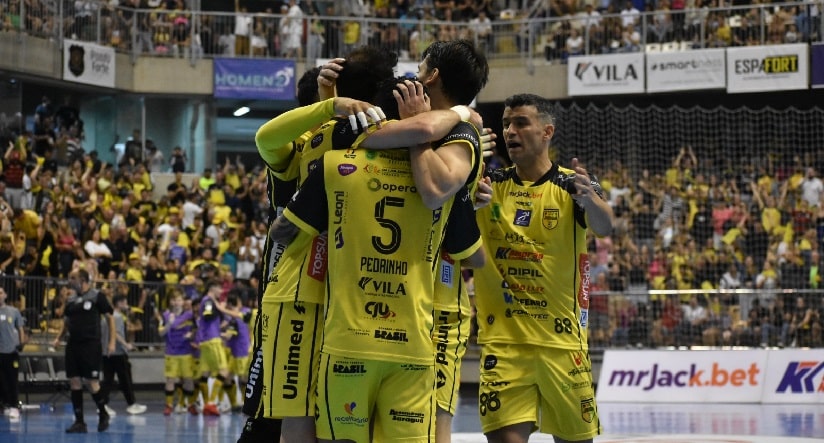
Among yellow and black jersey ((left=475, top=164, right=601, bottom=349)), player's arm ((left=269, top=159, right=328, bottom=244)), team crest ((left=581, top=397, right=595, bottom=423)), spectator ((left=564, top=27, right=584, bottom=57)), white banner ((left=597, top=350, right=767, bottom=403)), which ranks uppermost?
spectator ((left=564, top=27, right=584, bottom=57))

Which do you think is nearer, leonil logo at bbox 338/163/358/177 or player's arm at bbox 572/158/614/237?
leonil logo at bbox 338/163/358/177

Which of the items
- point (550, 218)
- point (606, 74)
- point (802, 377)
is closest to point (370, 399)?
point (550, 218)

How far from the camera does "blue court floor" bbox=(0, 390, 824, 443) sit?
1480 centimetres

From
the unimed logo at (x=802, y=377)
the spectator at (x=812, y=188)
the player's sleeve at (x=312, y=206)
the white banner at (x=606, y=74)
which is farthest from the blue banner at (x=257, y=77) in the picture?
the player's sleeve at (x=312, y=206)

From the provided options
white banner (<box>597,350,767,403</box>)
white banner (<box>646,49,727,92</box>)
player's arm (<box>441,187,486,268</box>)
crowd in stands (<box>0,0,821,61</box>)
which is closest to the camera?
player's arm (<box>441,187,486,268</box>)

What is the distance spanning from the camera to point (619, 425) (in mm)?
17062

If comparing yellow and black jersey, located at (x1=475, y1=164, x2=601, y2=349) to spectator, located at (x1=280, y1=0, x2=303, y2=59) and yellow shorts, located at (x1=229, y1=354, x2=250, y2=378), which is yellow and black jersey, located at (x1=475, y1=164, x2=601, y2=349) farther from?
spectator, located at (x1=280, y1=0, x2=303, y2=59)

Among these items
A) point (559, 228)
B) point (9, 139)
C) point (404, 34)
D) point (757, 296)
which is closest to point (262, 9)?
point (404, 34)

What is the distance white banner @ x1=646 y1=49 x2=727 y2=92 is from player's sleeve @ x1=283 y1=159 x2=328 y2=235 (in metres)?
26.1

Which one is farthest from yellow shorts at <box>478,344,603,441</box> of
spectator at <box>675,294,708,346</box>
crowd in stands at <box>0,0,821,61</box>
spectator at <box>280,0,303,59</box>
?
spectator at <box>280,0,303,59</box>

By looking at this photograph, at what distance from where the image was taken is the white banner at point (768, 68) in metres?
29.8

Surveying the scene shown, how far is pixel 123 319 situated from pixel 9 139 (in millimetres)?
6985

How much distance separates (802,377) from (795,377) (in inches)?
4.8

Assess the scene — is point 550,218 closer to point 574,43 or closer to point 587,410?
point 587,410
